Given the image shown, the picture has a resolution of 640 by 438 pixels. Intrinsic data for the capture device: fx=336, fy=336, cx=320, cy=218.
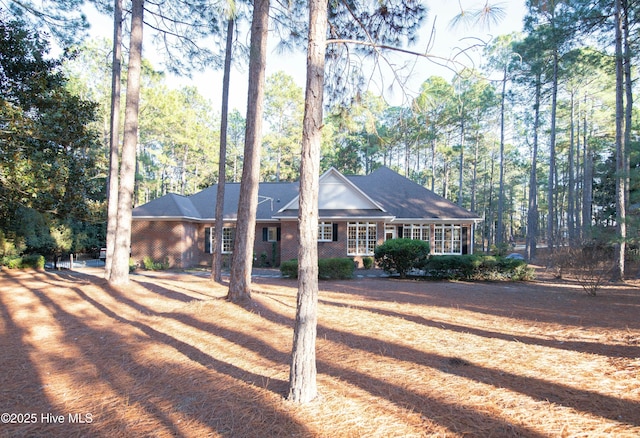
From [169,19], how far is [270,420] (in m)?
12.1

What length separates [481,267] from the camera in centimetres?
1313

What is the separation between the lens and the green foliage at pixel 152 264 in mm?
17562

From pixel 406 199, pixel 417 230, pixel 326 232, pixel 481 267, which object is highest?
pixel 406 199

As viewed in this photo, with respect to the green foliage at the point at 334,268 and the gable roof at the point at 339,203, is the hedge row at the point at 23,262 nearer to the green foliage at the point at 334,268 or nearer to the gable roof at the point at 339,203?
the gable roof at the point at 339,203

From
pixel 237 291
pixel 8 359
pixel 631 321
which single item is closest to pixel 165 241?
pixel 237 291

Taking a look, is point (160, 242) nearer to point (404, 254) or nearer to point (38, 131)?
point (38, 131)

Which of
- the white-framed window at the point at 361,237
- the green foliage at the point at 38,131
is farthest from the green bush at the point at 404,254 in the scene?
the green foliage at the point at 38,131

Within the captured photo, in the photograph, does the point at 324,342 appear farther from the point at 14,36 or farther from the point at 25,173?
the point at 14,36

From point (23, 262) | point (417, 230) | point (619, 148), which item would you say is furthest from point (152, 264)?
point (619, 148)

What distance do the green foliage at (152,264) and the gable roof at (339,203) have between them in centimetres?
228

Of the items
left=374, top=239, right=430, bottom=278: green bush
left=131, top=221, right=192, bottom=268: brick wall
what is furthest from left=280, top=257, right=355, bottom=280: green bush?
left=131, top=221, right=192, bottom=268: brick wall

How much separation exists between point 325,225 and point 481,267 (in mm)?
7984

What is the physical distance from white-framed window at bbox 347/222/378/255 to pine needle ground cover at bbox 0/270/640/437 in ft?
35.3

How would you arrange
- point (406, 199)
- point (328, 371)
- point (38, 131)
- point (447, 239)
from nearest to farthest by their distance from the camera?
point (328, 371) < point (38, 131) < point (447, 239) < point (406, 199)
